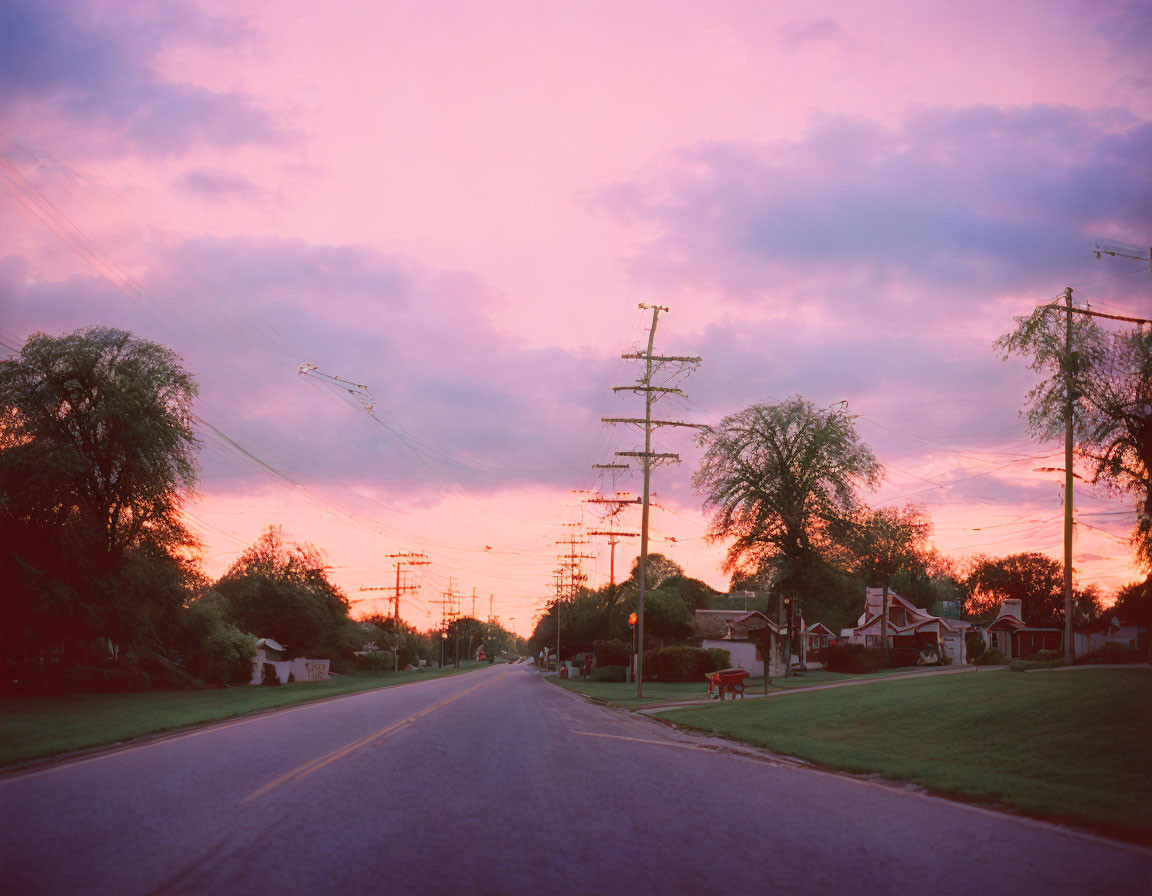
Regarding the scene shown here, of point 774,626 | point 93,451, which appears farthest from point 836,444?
point 93,451

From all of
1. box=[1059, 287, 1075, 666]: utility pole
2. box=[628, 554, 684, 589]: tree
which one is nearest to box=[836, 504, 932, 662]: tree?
box=[1059, 287, 1075, 666]: utility pole

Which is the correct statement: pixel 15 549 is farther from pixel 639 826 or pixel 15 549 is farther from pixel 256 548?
pixel 256 548

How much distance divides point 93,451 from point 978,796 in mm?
38599

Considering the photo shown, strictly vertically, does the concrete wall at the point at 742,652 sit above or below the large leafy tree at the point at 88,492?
below

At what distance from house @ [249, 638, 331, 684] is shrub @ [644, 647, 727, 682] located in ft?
89.3

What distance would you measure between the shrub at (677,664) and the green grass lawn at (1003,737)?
2755 centimetres

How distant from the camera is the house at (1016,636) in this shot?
72312 millimetres

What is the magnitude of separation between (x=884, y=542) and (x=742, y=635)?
54.3 ft

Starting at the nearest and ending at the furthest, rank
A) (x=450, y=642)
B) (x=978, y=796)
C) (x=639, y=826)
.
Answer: (x=639, y=826), (x=978, y=796), (x=450, y=642)

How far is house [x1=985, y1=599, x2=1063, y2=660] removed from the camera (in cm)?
7231

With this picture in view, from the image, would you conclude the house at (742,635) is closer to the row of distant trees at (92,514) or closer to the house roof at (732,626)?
the house roof at (732,626)

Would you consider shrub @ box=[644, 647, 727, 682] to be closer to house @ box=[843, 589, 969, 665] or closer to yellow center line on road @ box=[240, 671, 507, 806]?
house @ box=[843, 589, 969, 665]

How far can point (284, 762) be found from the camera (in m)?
12.7

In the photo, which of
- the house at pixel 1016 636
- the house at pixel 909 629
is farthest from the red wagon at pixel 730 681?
the house at pixel 1016 636
